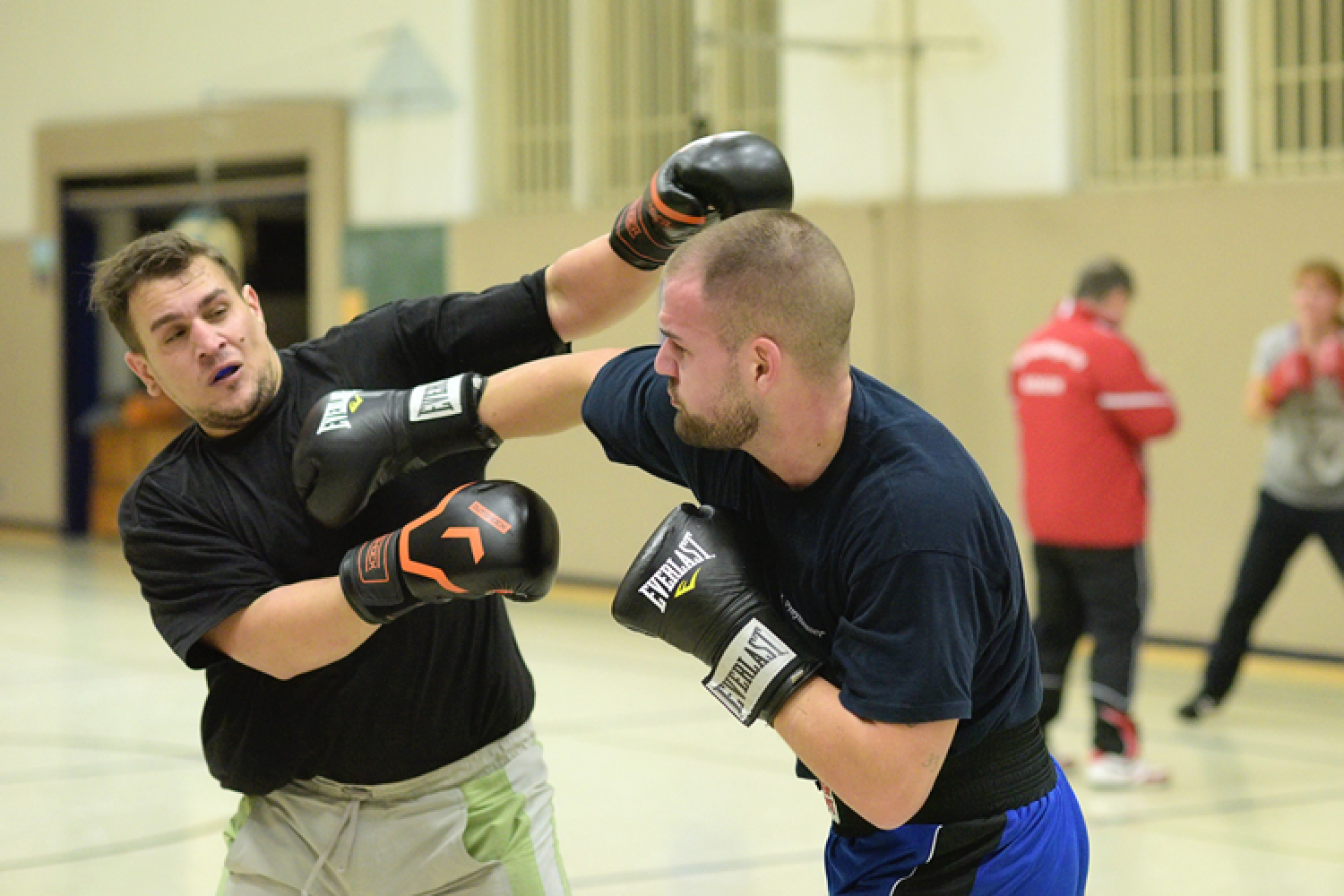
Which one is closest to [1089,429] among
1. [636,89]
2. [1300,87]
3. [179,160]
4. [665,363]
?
[1300,87]

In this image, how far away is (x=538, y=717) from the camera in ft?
20.5

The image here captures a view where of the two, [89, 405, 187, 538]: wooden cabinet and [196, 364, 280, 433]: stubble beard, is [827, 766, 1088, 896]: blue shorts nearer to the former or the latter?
[196, 364, 280, 433]: stubble beard

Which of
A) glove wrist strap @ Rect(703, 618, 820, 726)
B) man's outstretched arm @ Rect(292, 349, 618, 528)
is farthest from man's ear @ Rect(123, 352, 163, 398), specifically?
glove wrist strap @ Rect(703, 618, 820, 726)

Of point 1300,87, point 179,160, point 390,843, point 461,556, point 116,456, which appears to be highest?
point 179,160

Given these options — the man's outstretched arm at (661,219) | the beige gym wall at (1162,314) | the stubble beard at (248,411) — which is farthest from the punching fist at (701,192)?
the beige gym wall at (1162,314)

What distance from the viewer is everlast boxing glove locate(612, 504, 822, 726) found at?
1894mm

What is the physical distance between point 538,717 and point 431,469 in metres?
3.82

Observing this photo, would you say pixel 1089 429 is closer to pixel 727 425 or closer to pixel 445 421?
pixel 445 421

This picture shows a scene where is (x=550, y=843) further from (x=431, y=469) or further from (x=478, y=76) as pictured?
(x=478, y=76)

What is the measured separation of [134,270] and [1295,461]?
467 centimetres

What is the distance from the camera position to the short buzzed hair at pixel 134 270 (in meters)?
2.48

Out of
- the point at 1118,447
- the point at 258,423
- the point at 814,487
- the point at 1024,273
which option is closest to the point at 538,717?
the point at 1118,447

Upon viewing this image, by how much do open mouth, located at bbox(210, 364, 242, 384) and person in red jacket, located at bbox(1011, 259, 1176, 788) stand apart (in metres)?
Answer: 3.44

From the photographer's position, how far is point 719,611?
6.36 ft
